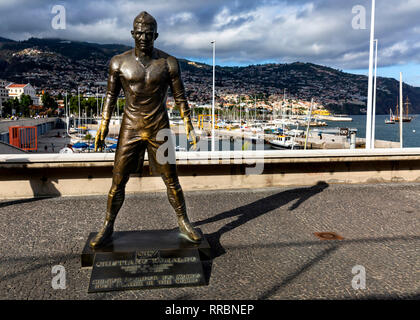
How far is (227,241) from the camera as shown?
5.57 m

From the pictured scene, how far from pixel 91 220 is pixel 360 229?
474cm

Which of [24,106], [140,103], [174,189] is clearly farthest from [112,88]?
[24,106]

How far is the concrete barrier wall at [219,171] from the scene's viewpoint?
793 centimetres

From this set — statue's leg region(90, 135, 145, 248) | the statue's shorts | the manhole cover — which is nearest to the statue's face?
the statue's shorts

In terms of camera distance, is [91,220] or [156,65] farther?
[91,220]

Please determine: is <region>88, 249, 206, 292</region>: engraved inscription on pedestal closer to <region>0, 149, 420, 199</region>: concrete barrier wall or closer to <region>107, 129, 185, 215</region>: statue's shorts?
<region>107, 129, 185, 215</region>: statue's shorts

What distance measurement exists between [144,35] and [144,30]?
57mm

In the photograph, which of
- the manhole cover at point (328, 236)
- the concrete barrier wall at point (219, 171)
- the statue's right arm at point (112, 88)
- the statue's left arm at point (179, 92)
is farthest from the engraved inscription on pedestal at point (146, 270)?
the concrete barrier wall at point (219, 171)

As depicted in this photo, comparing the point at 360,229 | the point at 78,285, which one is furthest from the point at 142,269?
the point at 360,229

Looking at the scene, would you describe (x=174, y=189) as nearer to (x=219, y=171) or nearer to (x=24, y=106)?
(x=219, y=171)

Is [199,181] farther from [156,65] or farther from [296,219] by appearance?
[156,65]

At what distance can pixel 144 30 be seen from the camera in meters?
4.34

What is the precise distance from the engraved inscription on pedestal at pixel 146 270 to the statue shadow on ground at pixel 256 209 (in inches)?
27.6

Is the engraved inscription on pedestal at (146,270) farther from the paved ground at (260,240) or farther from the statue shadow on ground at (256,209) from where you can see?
the statue shadow on ground at (256,209)
